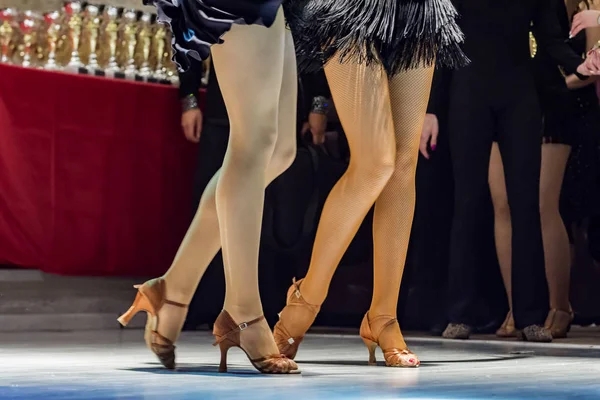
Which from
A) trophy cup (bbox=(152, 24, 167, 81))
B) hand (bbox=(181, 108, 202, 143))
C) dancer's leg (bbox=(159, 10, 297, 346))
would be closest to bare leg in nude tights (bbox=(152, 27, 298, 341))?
dancer's leg (bbox=(159, 10, 297, 346))

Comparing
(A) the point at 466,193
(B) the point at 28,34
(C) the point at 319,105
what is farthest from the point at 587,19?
(B) the point at 28,34

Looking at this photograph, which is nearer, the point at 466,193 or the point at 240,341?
the point at 240,341

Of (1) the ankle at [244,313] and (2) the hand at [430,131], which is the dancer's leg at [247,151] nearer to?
(1) the ankle at [244,313]

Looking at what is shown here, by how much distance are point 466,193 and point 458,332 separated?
1.91 ft

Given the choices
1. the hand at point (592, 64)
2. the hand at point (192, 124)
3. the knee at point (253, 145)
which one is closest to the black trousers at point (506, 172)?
the hand at point (592, 64)

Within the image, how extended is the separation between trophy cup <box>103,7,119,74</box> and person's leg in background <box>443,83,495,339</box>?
5.32ft

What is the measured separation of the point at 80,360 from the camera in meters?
3.29

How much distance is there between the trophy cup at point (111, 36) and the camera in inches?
213

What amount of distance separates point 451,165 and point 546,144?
0.43m

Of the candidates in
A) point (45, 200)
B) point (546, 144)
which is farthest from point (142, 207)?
point (546, 144)

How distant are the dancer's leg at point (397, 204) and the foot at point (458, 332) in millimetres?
1595

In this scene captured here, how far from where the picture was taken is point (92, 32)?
5.47 meters

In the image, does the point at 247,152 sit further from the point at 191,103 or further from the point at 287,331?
the point at 191,103

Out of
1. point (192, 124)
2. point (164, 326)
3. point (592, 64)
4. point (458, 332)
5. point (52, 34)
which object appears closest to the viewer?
point (164, 326)
